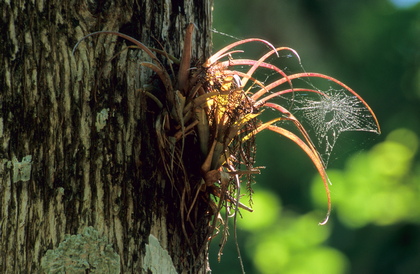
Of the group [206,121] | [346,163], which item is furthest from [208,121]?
[346,163]

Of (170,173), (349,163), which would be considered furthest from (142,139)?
(349,163)

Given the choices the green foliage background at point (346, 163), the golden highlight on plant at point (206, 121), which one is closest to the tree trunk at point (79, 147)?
the golden highlight on plant at point (206, 121)

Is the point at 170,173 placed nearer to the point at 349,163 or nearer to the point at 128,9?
the point at 128,9

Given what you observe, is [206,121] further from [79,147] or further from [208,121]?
[79,147]

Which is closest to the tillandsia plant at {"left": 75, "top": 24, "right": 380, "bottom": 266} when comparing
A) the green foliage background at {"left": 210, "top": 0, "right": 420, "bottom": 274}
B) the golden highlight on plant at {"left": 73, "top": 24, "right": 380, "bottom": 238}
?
the golden highlight on plant at {"left": 73, "top": 24, "right": 380, "bottom": 238}

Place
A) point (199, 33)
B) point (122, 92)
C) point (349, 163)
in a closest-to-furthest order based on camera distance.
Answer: point (122, 92) < point (199, 33) < point (349, 163)

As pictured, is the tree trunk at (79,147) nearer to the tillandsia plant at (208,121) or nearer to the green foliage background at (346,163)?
the tillandsia plant at (208,121)
